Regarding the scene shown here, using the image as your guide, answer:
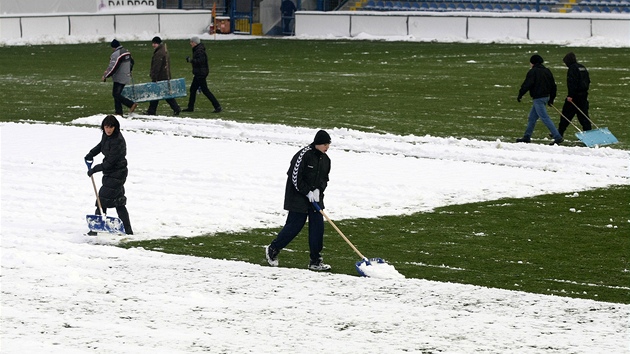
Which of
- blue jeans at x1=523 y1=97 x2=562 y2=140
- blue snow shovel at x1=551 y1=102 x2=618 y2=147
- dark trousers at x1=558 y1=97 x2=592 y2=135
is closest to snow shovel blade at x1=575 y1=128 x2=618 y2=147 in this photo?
blue snow shovel at x1=551 y1=102 x2=618 y2=147

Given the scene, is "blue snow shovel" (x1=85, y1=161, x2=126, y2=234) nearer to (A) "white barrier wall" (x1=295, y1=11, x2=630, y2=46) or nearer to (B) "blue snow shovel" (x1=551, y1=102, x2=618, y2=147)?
(B) "blue snow shovel" (x1=551, y1=102, x2=618, y2=147)

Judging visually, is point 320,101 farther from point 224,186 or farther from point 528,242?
point 528,242

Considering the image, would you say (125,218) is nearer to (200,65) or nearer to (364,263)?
(364,263)

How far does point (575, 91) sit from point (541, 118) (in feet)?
3.03

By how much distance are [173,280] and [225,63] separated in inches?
1102

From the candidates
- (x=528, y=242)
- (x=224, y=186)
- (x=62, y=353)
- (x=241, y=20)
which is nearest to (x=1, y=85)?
(x=224, y=186)

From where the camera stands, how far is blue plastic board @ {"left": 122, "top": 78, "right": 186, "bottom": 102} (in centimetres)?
2503

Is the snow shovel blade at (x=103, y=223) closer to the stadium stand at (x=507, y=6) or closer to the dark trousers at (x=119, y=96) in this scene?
the dark trousers at (x=119, y=96)

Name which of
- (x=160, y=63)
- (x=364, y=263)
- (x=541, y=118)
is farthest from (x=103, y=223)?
(x=160, y=63)

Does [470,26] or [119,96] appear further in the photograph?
[470,26]

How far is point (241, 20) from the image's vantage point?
60.8 metres

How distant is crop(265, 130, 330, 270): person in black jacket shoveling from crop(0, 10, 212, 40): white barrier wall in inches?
1519

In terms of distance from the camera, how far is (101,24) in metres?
52.6

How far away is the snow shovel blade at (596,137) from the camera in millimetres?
20844
